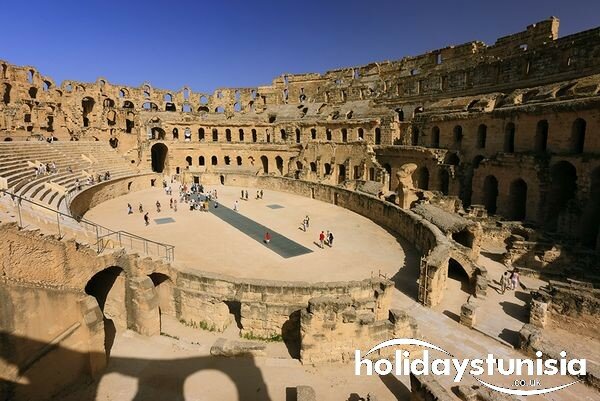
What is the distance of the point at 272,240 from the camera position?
17.4m

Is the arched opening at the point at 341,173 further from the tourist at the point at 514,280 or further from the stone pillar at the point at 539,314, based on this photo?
the stone pillar at the point at 539,314

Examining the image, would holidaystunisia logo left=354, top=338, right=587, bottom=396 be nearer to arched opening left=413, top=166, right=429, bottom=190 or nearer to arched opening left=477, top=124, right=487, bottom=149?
arched opening left=477, top=124, right=487, bottom=149

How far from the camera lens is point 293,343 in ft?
32.5

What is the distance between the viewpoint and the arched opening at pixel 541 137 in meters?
18.9

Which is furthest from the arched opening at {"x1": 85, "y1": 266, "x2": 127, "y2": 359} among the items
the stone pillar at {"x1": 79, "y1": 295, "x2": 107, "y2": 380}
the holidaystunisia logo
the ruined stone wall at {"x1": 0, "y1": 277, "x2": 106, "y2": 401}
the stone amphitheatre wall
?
the stone amphitheatre wall

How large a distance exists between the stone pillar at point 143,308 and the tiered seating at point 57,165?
9530 millimetres

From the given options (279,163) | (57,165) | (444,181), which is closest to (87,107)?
(57,165)

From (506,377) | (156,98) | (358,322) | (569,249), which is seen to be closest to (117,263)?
(358,322)

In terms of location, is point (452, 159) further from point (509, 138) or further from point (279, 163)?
point (279, 163)

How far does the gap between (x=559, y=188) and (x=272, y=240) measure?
49.0ft

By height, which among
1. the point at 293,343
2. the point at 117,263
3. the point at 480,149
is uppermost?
the point at 480,149

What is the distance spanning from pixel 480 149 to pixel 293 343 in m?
18.7

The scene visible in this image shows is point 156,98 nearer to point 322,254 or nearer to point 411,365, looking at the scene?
point 322,254

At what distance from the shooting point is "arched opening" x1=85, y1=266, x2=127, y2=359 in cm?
1041
